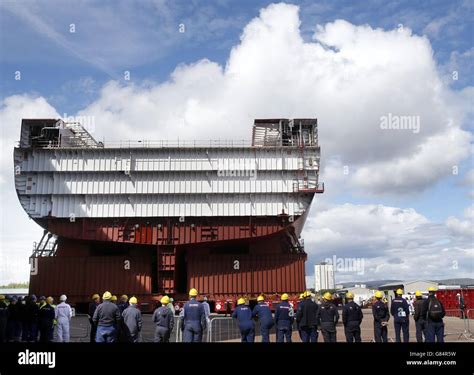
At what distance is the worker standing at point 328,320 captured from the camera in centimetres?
1313

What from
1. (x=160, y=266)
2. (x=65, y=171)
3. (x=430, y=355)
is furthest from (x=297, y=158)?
(x=430, y=355)

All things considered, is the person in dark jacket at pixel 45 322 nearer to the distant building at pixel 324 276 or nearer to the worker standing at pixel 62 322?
the worker standing at pixel 62 322

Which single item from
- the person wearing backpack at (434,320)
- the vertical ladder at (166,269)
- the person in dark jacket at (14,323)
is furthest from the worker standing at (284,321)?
the vertical ladder at (166,269)

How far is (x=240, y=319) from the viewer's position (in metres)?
12.8

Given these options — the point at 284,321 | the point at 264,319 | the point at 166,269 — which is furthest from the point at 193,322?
the point at 166,269

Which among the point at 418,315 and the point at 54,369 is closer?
the point at 54,369

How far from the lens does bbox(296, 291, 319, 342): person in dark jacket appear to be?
13.3m

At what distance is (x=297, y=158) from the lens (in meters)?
33.4

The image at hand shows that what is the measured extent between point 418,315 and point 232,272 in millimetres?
18983

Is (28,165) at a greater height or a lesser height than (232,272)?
greater

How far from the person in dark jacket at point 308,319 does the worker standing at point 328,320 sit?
0.18m

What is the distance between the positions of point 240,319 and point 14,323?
25.3 ft

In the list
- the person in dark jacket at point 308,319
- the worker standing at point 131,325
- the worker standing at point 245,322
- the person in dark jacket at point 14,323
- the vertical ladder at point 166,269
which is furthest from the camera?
the vertical ladder at point 166,269

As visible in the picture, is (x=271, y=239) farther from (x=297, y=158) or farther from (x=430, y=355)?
(x=430, y=355)
